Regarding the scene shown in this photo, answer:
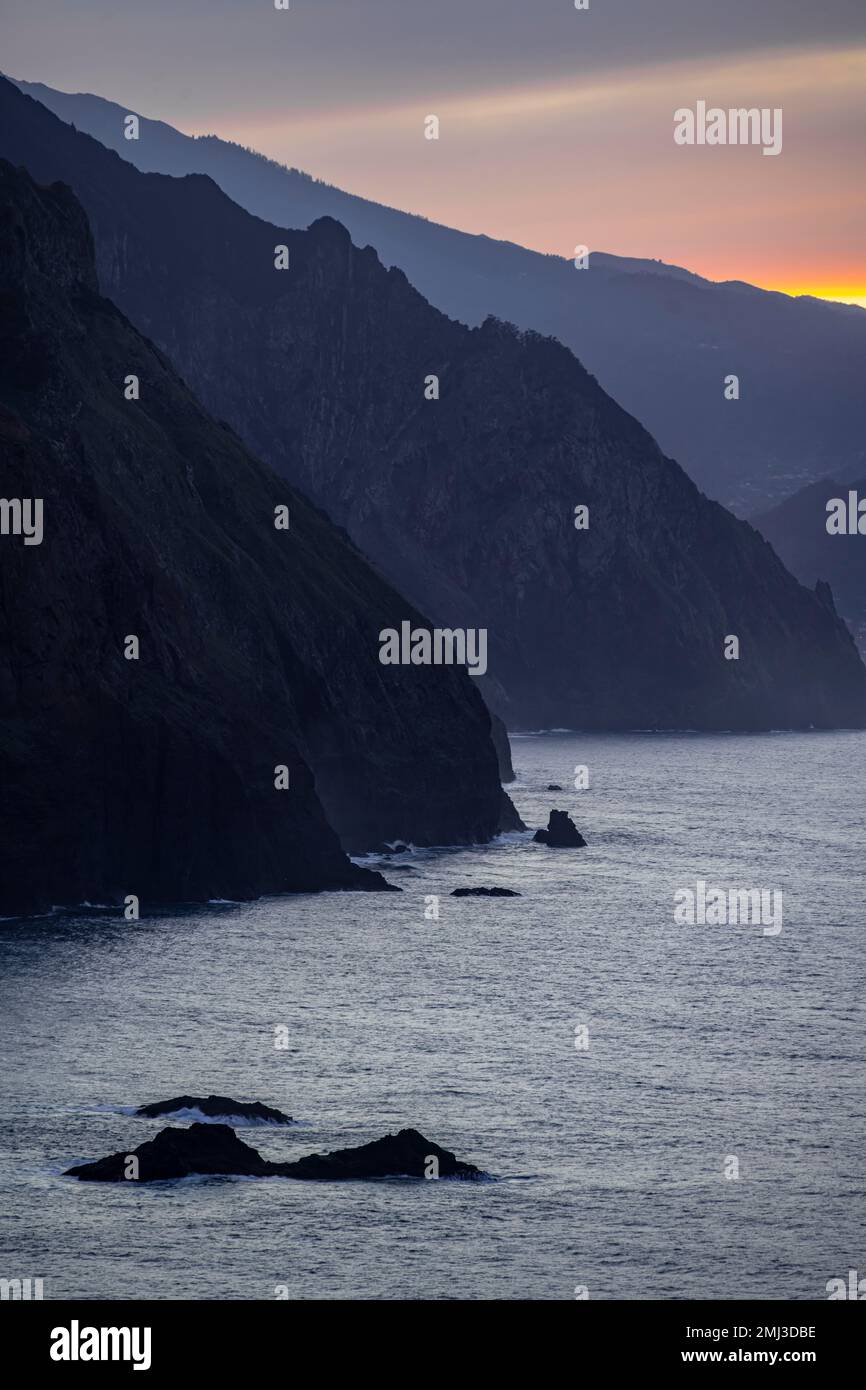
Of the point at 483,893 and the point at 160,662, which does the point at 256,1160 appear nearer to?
the point at 160,662

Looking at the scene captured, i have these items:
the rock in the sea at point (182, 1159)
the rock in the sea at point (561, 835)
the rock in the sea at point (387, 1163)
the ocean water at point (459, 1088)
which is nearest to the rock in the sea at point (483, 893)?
the ocean water at point (459, 1088)

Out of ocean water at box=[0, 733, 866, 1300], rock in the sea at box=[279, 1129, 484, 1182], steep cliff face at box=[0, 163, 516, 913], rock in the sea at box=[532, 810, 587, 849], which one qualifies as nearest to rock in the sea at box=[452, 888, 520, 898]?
ocean water at box=[0, 733, 866, 1300]

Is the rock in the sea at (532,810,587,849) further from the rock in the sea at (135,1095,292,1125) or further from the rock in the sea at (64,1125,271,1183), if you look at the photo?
the rock in the sea at (64,1125,271,1183)

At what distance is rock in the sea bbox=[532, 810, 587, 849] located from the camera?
170875 millimetres

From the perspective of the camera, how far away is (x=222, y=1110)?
2926 inches

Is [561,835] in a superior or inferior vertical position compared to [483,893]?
superior

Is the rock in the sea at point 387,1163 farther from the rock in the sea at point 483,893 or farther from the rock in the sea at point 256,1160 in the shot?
the rock in the sea at point 483,893

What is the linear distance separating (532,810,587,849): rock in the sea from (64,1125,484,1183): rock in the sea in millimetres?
101451

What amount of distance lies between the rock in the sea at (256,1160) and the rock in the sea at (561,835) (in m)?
101

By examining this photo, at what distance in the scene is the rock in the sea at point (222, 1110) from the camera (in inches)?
2926

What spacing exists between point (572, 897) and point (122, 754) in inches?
1429

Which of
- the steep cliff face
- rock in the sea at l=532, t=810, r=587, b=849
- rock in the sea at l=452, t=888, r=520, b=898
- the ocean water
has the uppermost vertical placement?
the steep cliff face

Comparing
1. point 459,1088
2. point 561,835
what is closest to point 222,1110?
point 459,1088

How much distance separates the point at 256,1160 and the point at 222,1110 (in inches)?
225
